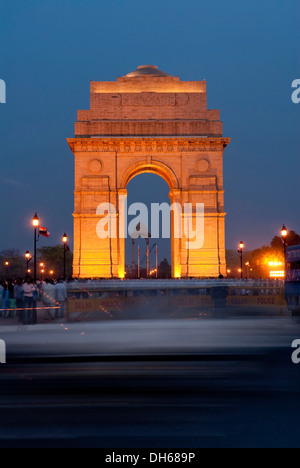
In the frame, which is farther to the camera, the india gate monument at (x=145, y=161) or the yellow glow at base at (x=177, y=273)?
the yellow glow at base at (x=177, y=273)

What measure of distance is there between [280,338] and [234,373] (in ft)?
13.3

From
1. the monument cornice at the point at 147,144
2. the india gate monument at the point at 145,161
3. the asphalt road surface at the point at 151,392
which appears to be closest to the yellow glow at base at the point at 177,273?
the india gate monument at the point at 145,161

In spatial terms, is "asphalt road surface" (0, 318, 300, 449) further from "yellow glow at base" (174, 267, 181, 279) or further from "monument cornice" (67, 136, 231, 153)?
"monument cornice" (67, 136, 231, 153)

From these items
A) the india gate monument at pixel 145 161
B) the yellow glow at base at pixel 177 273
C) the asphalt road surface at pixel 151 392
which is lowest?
the asphalt road surface at pixel 151 392

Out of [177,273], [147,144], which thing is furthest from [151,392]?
[147,144]

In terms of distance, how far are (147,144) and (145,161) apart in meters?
1.18

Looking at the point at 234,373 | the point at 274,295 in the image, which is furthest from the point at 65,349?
the point at 274,295

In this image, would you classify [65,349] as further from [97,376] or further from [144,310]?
[144,310]

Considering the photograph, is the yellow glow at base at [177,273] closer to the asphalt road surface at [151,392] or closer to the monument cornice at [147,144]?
the monument cornice at [147,144]

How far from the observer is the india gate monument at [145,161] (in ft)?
133

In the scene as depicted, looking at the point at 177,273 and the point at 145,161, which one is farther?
the point at 145,161

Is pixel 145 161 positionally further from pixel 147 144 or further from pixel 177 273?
pixel 177 273

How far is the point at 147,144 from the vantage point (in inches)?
1609

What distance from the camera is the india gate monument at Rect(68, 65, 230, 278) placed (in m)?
40.5
